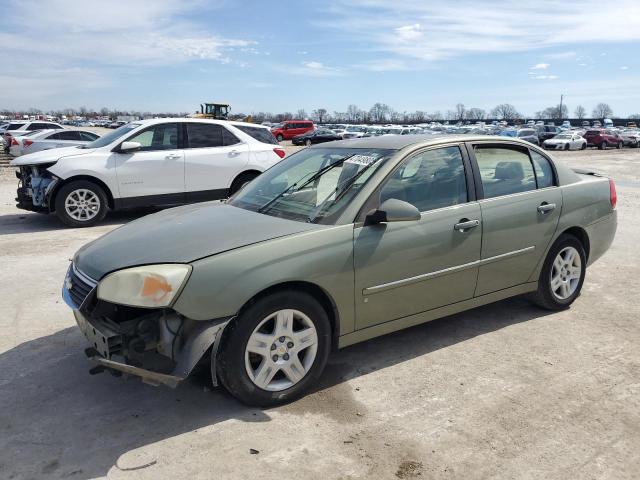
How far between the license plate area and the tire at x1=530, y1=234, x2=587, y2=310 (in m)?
3.49

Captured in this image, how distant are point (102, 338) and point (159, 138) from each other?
6.70m

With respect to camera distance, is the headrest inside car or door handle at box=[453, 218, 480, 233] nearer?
door handle at box=[453, 218, 480, 233]

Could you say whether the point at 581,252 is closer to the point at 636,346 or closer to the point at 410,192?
the point at 636,346

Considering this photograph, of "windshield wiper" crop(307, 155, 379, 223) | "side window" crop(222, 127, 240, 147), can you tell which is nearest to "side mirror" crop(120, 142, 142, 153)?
"side window" crop(222, 127, 240, 147)

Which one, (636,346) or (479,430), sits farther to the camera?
(636,346)

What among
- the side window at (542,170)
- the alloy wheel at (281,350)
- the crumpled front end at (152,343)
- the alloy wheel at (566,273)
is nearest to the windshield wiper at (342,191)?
the alloy wheel at (281,350)

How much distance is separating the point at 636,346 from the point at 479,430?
1.93 m

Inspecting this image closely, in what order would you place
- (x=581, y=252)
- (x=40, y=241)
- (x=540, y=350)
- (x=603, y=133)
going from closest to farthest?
(x=540, y=350), (x=581, y=252), (x=40, y=241), (x=603, y=133)

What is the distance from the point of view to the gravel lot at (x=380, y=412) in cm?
277

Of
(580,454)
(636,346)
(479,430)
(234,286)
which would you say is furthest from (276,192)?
(636,346)

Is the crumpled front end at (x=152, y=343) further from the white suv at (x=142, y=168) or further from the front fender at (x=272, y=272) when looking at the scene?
the white suv at (x=142, y=168)

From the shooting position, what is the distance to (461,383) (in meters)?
3.63

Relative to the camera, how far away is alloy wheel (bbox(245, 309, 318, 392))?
3.18 m

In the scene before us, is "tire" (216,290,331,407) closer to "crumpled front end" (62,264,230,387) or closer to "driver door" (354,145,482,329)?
"crumpled front end" (62,264,230,387)
